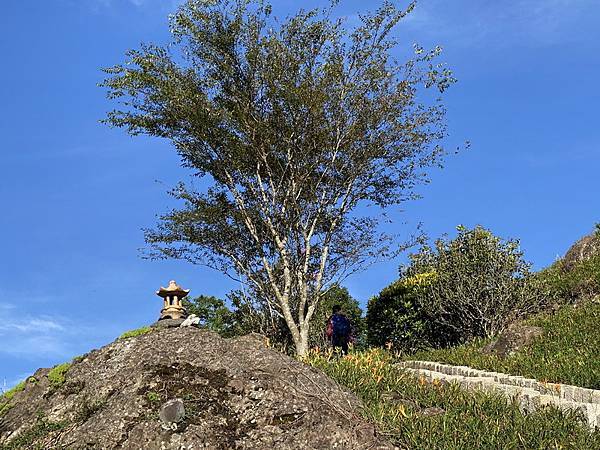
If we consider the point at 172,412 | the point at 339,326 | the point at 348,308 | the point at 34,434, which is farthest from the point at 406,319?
the point at 172,412

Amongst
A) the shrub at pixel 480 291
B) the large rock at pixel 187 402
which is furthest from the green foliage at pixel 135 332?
the shrub at pixel 480 291

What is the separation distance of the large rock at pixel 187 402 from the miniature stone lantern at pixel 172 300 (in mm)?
7590

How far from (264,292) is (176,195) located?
428 centimetres

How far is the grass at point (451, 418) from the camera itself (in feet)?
26.6

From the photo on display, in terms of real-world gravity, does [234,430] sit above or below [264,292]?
below

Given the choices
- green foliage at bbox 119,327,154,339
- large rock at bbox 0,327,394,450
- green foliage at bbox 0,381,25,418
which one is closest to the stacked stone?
large rock at bbox 0,327,394,450

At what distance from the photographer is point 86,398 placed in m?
9.86

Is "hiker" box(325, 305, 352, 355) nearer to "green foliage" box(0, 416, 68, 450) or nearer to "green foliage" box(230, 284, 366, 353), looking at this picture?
"green foliage" box(230, 284, 366, 353)

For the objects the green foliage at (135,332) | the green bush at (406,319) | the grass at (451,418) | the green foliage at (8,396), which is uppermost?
the green bush at (406,319)

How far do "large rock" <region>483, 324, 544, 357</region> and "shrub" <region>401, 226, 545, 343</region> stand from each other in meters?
2.44

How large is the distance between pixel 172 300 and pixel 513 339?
920 cm

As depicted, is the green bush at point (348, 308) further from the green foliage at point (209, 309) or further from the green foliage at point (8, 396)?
the green foliage at point (8, 396)

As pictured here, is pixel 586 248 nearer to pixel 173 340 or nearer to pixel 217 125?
pixel 217 125

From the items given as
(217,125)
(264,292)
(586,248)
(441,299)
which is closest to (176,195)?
(217,125)
